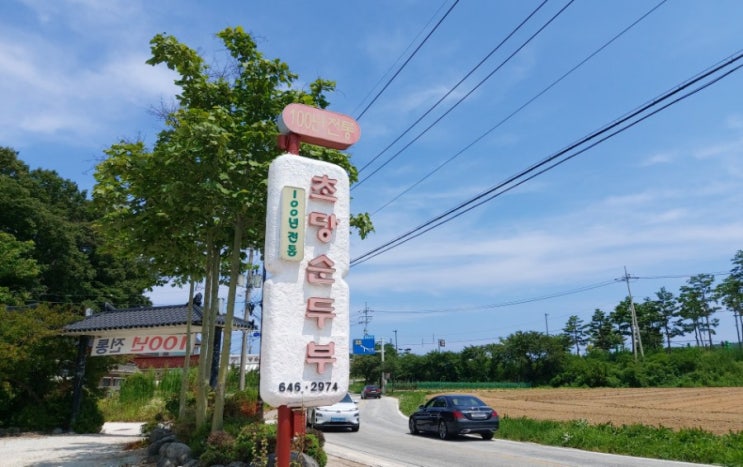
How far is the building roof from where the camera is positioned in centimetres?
1755

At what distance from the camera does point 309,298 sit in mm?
5934

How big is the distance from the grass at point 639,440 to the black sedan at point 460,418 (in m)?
1.02


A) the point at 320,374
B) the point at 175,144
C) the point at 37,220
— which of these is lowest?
the point at 320,374

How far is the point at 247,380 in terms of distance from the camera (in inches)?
1355

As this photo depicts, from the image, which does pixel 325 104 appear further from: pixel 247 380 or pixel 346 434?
pixel 247 380

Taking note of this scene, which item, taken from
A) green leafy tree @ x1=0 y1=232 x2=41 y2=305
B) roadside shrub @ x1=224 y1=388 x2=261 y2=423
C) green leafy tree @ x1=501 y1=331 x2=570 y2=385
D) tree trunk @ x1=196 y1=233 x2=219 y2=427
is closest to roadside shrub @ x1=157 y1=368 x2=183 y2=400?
green leafy tree @ x1=0 y1=232 x2=41 y2=305

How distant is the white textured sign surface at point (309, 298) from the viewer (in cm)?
566

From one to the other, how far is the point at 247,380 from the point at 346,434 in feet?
54.8

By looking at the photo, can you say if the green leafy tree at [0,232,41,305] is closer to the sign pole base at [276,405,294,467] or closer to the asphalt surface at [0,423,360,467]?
the asphalt surface at [0,423,360,467]

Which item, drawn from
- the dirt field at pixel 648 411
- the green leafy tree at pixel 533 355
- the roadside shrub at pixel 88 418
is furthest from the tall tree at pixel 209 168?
the green leafy tree at pixel 533 355

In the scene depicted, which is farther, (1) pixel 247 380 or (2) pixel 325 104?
(1) pixel 247 380

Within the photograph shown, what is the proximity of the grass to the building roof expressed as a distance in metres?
10.1

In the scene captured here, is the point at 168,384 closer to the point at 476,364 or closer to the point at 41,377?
the point at 41,377

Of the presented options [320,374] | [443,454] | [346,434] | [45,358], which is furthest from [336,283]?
[45,358]
